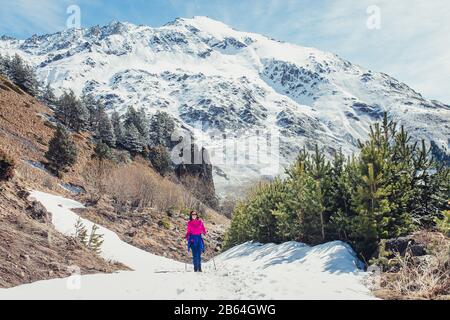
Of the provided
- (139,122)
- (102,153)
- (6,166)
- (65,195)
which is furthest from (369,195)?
(139,122)

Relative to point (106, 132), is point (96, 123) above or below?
above

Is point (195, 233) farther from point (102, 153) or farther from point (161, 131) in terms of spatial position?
point (161, 131)

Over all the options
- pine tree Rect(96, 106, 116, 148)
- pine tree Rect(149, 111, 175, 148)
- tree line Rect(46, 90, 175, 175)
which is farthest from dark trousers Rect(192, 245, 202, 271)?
pine tree Rect(149, 111, 175, 148)

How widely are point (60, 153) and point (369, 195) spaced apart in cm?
4080

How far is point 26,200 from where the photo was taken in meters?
13.4

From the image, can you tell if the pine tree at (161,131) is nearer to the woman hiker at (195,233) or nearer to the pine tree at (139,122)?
the pine tree at (139,122)

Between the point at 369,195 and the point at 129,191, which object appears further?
the point at 129,191

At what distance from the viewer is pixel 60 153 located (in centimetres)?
4678

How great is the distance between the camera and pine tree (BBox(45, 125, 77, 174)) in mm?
46469

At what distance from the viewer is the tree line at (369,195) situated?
43.4 feet

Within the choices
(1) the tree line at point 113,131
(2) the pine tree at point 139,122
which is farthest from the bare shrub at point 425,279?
(2) the pine tree at point 139,122

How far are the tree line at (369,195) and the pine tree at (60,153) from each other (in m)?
33.7

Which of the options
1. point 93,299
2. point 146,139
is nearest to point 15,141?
point 146,139
